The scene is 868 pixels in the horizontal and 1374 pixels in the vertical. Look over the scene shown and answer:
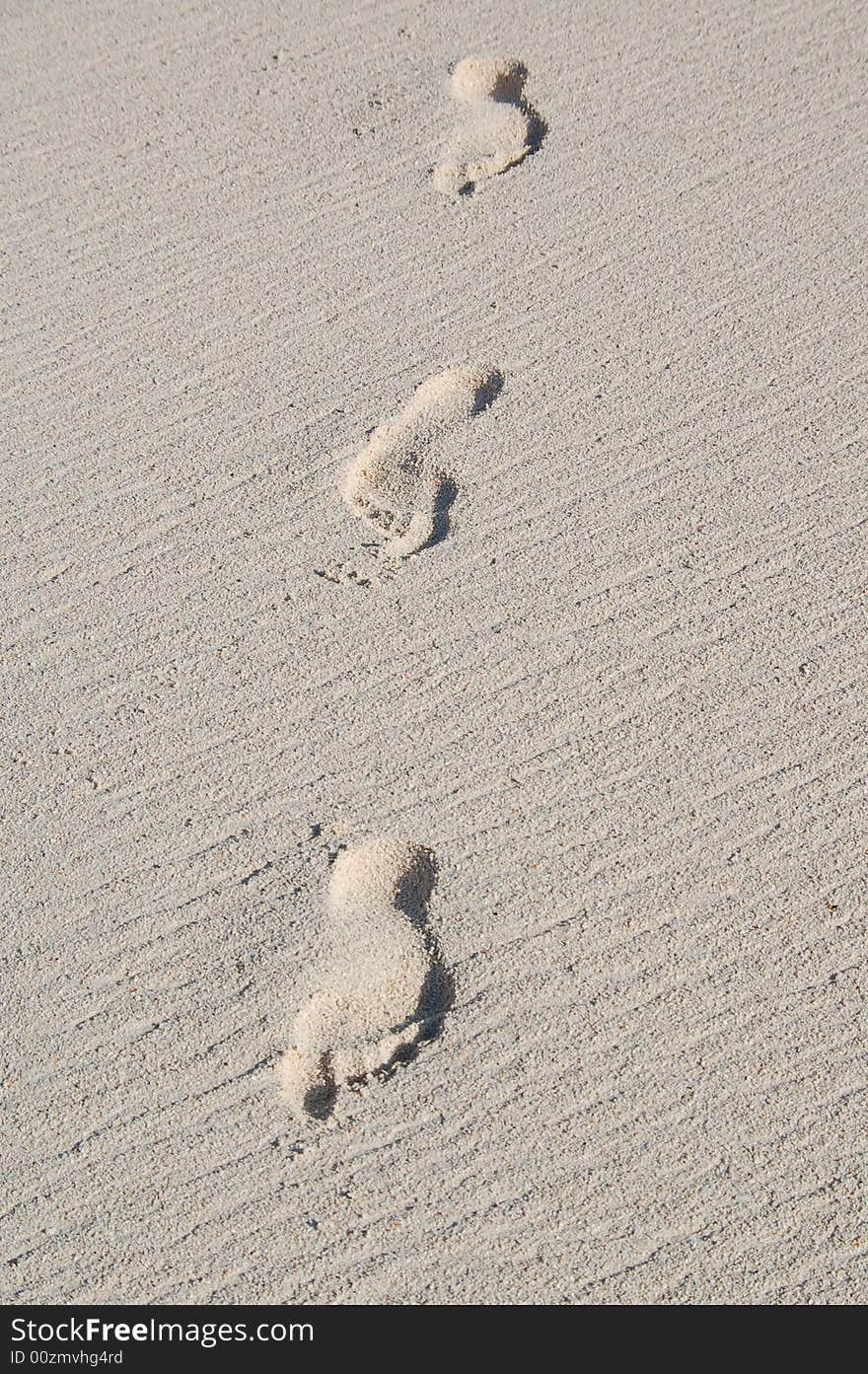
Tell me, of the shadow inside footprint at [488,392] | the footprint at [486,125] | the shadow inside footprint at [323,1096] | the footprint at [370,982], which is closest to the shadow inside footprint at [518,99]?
the footprint at [486,125]

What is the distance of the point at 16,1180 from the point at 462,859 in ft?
2.51

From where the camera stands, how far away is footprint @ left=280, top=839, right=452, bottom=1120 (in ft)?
6.03

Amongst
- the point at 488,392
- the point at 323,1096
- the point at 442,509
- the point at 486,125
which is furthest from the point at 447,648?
the point at 486,125

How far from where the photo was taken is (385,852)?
1.97 meters

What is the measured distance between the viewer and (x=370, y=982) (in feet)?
6.16

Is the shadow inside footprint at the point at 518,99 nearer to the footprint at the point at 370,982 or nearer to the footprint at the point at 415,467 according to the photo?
the footprint at the point at 415,467

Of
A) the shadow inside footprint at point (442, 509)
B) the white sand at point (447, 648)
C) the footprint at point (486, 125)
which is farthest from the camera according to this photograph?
the footprint at point (486, 125)

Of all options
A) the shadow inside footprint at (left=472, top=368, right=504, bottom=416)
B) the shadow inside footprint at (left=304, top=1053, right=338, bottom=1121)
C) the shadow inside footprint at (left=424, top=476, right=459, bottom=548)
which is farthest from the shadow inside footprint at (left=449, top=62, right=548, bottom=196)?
the shadow inside footprint at (left=304, top=1053, right=338, bottom=1121)

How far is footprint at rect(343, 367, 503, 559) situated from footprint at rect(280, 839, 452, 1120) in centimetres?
58

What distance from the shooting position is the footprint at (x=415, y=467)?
226 cm

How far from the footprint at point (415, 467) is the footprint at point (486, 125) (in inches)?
20.0

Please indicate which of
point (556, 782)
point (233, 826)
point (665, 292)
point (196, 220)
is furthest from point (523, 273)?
point (233, 826)

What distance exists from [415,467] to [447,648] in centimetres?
37
